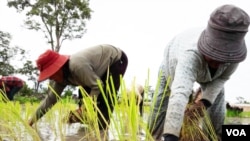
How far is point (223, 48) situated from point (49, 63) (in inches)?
65.1

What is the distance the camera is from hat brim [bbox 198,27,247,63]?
6.79 feet

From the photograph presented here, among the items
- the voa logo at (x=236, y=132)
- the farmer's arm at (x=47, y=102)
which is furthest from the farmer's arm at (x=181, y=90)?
the farmer's arm at (x=47, y=102)

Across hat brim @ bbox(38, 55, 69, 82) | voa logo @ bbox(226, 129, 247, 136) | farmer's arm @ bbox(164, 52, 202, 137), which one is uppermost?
farmer's arm @ bbox(164, 52, 202, 137)

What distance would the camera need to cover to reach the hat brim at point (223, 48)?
207 centimetres

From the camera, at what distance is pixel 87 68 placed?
3475 mm

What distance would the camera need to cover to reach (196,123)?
2.86m

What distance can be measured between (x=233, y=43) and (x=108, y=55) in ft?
5.93

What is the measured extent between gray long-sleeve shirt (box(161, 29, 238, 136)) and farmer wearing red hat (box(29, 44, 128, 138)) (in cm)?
76

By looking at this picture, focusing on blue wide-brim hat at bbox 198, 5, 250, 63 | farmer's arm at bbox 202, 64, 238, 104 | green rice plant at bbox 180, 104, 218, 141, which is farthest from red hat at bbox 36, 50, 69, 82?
blue wide-brim hat at bbox 198, 5, 250, 63

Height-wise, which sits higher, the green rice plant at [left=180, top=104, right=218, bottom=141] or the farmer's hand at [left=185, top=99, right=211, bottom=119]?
the farmer's hand at [left=185, top=99, right=211, bottom=119]

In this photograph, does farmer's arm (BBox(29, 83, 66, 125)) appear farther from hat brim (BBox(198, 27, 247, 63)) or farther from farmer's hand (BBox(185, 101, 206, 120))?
hat brim (BBox(198, 27, 247, 63))

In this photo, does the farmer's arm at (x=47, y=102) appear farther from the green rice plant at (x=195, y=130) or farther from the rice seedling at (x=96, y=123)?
the green rice plant at (x=195, y=130)

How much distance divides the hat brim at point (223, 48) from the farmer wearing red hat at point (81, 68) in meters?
1.41

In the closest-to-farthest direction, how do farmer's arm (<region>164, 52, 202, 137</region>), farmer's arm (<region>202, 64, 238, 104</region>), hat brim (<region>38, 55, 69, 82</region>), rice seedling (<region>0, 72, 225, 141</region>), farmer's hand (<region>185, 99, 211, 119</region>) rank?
rice seedling (<region>0, 72, 225, 141</region>)
farmer's arm (<region>164, 52, 202, 137</region>)
farmer's arm (<region>202, 64, 238, 104</region>)
farmer's hand (<region>185, 99, 211, 119</region>)
hat brim (<region>38, 55, 69, 82</region>)
